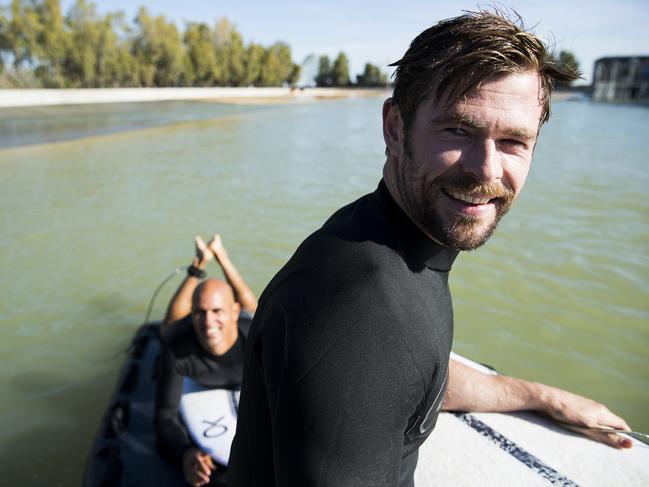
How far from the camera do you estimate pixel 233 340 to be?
3.69 meters

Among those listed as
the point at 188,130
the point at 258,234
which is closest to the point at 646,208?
the point at 258,234

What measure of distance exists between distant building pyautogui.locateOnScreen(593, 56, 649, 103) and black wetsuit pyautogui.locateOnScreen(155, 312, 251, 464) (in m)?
76.9

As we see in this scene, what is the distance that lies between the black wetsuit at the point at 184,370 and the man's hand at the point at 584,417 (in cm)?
207

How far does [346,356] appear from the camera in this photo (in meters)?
0.93

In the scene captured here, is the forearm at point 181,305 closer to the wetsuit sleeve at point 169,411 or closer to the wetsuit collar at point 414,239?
the wetsuit sleeve at point 169,411

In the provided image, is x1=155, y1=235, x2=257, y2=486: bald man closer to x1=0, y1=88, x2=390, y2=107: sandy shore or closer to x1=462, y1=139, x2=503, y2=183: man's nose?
x1=462, y1=139, x2=503, y2=183: man's nose

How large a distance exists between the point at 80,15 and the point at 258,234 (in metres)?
54.6

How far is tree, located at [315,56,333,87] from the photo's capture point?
113 m

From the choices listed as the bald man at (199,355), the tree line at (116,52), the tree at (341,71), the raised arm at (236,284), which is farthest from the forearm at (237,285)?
the tree at (341,71)

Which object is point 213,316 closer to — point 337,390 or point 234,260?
point 337,390

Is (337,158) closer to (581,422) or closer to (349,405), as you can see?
(581,422)

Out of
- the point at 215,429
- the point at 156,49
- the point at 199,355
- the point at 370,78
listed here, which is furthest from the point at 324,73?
the point at 215,429

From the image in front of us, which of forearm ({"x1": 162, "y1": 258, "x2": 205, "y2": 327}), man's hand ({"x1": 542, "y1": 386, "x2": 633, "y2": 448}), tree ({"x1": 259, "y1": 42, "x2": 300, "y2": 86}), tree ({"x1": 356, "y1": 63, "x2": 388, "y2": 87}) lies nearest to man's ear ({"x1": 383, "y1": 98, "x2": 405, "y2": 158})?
man's hand ({"x1": 542, "y1": 386, "x2": 633, "y2": 448})

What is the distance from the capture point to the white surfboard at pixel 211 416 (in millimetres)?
3260
